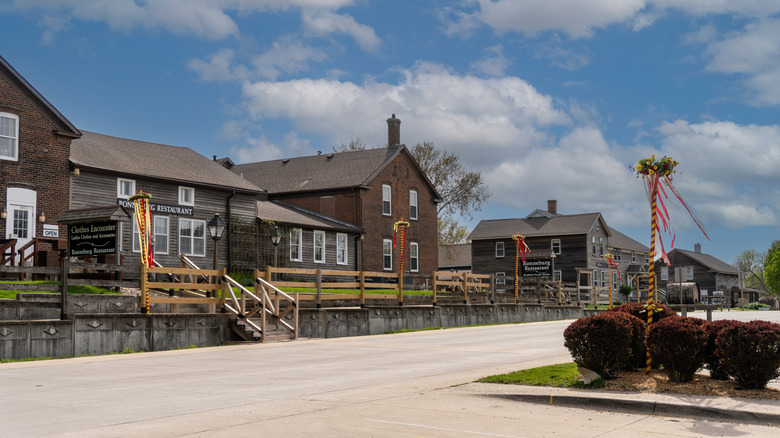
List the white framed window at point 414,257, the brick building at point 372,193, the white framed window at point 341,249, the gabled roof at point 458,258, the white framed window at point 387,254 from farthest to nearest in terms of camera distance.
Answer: the gabled roof at point 458,258
the white framed window at point 414,257
the white framed window at point 387,254
the brick building at point 372,193
the white framed window at point 341,249

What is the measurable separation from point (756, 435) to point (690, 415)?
1133 millimetres

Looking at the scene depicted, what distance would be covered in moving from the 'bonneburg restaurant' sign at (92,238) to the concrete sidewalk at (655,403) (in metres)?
16.3

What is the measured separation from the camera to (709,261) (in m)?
94.0

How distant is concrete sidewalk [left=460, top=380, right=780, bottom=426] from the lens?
8938 mm

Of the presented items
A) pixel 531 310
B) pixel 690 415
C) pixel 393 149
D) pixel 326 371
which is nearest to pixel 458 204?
pixel 393 149

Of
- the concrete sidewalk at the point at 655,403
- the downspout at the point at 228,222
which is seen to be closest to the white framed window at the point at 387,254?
the downspout at the point at 228,222

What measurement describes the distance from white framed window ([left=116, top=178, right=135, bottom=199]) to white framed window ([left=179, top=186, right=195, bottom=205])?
271 cm

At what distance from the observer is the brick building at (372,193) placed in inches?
1897

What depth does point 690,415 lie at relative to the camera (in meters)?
9.20

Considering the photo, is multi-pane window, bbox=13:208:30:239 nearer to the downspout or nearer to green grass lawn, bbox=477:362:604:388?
the downspout

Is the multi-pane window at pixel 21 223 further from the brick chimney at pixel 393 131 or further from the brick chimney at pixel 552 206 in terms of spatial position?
the brick chimney at pixel 552 206

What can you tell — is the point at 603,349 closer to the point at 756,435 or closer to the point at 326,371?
the point at 756,435

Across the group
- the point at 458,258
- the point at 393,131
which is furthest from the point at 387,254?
the point at 458,258

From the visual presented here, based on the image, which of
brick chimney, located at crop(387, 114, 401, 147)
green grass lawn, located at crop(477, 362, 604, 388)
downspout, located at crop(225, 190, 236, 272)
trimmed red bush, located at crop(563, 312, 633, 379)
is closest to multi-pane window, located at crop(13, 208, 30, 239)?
downspout, located at crop(225, 190, 236, 272)
